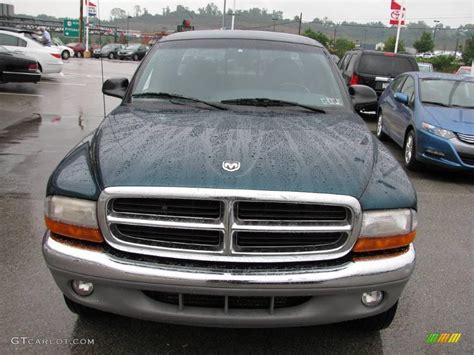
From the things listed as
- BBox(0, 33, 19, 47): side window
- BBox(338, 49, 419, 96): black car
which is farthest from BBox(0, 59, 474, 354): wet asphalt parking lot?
BBox(0, 33, 19, 47): side window

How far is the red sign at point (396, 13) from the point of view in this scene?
863 inches

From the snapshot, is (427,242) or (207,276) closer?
(207,276)

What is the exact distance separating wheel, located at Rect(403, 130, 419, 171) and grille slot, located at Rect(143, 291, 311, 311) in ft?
17.7

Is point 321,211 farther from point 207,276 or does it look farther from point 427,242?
point 427,242

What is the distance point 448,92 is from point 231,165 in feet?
21.6

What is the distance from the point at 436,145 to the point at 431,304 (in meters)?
3.88

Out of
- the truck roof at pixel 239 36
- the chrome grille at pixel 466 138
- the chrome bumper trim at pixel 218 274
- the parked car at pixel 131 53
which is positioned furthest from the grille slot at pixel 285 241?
the parked car at pixel 131 53

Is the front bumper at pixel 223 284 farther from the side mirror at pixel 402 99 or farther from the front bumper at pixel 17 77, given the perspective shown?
the front bumper at pixel 17 77

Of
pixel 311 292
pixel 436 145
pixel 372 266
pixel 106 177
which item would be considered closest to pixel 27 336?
pixel 106 177

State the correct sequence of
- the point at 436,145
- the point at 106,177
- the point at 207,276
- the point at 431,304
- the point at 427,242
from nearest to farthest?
the point at 207,276 → the point at 106,177 → the point at 431,304 → the point at 427,242 → the point at 436,145

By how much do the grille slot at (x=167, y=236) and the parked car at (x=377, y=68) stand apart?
34.2 feet

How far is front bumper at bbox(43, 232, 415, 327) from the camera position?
7.41ft

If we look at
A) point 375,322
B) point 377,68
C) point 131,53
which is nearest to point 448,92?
point 377,68

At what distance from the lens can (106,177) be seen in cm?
242
